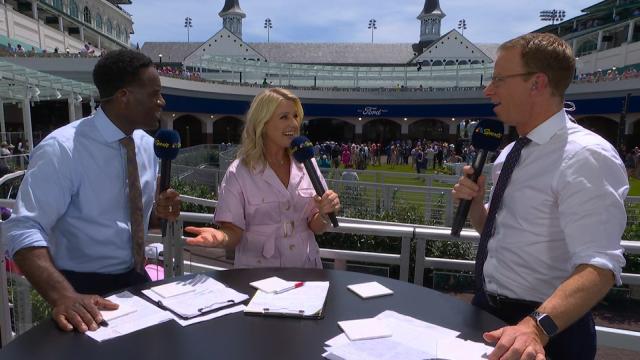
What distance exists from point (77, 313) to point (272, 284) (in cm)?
81

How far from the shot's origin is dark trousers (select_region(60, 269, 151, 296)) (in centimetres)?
227

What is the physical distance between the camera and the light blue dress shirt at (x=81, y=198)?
202cm

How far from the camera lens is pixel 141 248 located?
7.87 feet

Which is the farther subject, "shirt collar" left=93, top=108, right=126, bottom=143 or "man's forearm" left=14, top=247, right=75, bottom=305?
"shirt collar" left=93, top=108, right=126, bottom=143

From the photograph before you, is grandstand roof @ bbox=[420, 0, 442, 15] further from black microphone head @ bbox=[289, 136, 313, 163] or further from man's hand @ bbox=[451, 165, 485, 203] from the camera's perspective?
man's hand @ bbox=[451, 165, 485, 203]

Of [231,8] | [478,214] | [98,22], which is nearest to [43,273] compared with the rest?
[478,214]

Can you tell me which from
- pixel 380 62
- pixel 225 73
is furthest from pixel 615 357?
pixel 380 62

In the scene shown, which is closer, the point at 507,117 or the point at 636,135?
the point at 507,117

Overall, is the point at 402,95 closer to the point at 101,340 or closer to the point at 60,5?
the point at 60,5

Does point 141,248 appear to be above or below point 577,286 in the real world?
below

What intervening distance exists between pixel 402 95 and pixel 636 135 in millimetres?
17804

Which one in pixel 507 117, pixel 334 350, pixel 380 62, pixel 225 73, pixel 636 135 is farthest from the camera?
pixel 380 62

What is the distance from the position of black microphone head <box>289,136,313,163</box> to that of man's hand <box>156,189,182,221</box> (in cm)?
67

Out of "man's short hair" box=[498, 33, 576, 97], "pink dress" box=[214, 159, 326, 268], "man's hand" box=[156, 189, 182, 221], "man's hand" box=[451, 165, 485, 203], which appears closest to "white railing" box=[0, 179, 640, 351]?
"pink dress" box=[214, 159, 326, 268]
